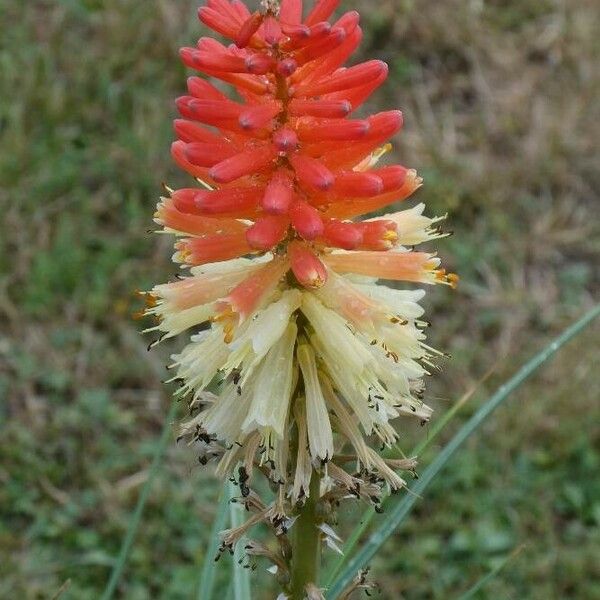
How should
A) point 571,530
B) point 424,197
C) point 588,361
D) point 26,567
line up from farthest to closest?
point 424,197, point 588,361, point 571,530, point 26,567

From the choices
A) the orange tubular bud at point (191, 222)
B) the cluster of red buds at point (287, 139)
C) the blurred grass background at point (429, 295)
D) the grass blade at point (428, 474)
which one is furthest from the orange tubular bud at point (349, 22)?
the blurred grass background at point (429, 295)

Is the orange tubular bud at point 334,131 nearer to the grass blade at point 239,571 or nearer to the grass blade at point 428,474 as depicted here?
the grass blade at point 428,474

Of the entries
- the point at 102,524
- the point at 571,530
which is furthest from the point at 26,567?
the point at 571,530

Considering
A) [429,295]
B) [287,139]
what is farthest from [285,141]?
[429,295]

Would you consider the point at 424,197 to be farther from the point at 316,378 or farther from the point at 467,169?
the point at 316,378

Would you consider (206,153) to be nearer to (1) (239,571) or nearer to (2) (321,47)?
(2) (321,47)
